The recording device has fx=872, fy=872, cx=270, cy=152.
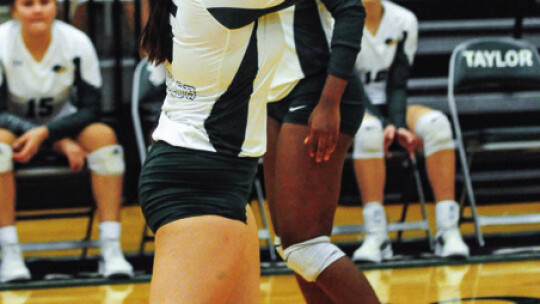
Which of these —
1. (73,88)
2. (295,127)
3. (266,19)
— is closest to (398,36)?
(73,88)

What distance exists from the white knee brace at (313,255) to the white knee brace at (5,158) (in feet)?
6.81

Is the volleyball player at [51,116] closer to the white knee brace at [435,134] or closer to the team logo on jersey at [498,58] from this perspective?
the white knee brace at [435,134]

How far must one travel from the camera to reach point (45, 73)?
446 cm

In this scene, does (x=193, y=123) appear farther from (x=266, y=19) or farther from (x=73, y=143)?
(x=73, y=143)

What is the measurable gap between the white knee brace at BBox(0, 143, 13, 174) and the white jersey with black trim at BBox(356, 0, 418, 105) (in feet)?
6.11

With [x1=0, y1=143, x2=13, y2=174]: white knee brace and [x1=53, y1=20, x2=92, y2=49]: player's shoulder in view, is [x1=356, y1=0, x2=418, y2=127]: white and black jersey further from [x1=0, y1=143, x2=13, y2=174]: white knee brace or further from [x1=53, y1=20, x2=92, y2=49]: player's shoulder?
[x1=0, y1=143, x2=13, y2=174]: white knee brace

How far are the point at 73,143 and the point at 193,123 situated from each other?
103 inches

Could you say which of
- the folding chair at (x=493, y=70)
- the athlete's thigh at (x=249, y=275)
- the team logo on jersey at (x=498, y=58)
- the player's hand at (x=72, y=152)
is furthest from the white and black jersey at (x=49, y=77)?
the athlete's thigh at (x=249, y=275)

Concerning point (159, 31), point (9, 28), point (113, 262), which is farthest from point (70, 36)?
point (159, 31)

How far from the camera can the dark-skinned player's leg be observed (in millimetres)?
2439

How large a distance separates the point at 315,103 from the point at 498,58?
2.78 meters

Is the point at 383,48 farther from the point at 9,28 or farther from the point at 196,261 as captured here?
the point at 196,261

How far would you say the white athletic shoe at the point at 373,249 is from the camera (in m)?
4.21

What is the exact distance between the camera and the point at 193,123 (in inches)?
71.1
